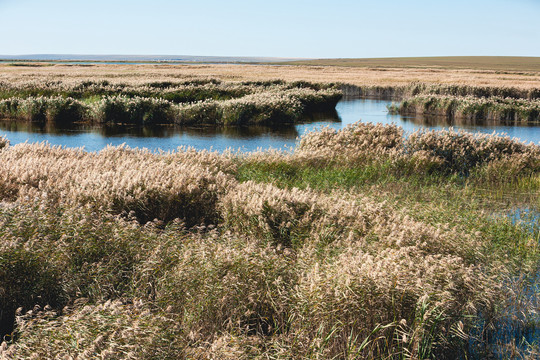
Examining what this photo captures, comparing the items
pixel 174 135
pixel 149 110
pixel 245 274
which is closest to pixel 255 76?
pixel 149 110

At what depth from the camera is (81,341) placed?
3.91 meters

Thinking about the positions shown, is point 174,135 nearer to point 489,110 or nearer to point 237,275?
point 237,275

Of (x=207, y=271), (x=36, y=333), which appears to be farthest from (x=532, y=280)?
(x=36, y=333)

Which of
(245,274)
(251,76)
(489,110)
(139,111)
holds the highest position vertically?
(251,76)

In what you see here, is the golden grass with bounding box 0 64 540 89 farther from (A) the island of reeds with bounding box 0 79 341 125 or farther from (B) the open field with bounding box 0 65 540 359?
(B) the open field with bounding box 0 65 540 359

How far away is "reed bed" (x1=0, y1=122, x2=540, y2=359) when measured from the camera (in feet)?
15.1

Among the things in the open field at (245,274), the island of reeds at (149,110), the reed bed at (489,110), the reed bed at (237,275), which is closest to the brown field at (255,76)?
the reed bed at (489,110)

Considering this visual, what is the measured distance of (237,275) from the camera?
220 inches

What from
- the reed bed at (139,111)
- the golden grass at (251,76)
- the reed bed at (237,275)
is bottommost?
the reed bed at (237,275)

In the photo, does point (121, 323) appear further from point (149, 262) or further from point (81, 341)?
point (149, 262)

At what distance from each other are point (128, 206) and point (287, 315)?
3.86 meters

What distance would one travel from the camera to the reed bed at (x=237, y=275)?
15.1 ft

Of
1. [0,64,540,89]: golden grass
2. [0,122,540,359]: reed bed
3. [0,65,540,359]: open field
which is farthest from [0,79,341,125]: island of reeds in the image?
[0,122,540,359]: reed bed

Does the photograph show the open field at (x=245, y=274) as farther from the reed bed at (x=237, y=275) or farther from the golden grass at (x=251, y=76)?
the golden grass at (x=251, y=76)
